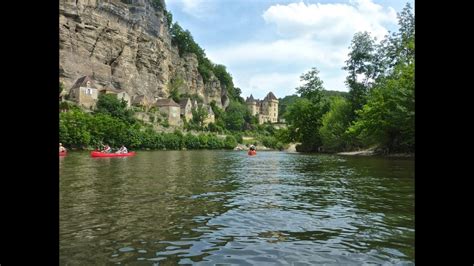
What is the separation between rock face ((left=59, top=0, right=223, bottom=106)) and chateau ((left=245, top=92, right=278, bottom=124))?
5793 cm

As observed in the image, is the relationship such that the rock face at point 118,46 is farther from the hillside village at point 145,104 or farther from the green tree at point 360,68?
the green tree at point 360,68

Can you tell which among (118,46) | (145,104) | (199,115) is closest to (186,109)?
(199,115)

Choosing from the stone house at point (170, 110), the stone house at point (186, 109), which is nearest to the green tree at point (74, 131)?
the stone house at point (170, 110)

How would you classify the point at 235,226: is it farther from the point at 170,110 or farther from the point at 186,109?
the point at 186,109

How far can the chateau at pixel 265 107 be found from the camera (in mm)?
179750

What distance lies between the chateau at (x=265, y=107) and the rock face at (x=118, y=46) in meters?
57.9

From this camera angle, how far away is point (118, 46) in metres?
100

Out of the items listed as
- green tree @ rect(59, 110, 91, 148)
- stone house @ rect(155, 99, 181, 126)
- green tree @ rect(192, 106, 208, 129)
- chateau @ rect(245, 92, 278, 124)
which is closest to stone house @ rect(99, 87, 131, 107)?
stone house @ rect(155, 99, 181, 126)

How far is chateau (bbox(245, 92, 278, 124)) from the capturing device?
17975cm

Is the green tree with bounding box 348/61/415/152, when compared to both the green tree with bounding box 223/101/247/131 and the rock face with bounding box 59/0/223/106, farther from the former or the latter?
the green tree with bounding box 223/101/247/131

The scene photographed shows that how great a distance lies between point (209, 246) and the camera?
21.7ft

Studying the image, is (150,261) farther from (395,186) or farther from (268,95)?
(268,95)
